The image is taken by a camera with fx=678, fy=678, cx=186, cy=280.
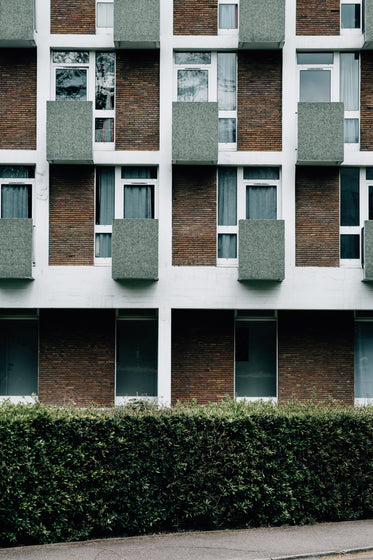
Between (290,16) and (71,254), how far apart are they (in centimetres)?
802

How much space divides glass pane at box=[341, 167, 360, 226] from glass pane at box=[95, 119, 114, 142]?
5.90 meters

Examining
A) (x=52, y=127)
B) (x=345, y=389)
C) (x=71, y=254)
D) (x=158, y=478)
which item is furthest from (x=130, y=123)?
(x=158, y=478)

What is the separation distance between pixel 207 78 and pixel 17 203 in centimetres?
574

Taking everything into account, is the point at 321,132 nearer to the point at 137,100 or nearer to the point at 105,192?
the point at 137,100

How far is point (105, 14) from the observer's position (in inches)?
671

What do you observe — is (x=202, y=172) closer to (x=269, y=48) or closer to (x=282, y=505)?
(x=269, y=48)

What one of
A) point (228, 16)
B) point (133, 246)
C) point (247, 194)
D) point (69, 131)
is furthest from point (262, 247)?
point (228, 16)

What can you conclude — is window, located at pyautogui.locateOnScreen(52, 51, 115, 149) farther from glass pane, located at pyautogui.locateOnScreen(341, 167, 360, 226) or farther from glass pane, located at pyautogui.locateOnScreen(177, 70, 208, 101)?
glass pane, located at pyautogui.locateOnScreen(341, 167, 360, 226)

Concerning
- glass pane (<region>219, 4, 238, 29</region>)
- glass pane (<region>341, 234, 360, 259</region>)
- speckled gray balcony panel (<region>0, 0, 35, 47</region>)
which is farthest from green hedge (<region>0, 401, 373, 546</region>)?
glass pane (<region>219, 4, 238, 29</region>)

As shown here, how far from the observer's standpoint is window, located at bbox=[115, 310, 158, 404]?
17391 millimetres

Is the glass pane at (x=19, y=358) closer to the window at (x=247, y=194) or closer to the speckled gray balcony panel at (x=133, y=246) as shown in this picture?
the speckled gray balcony panel at (x=133, y=246)

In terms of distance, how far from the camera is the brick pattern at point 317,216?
16672mm

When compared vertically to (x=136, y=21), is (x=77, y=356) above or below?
below

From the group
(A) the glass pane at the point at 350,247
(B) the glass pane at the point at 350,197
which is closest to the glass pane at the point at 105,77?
(B) the glass pane at the point at 350,197
